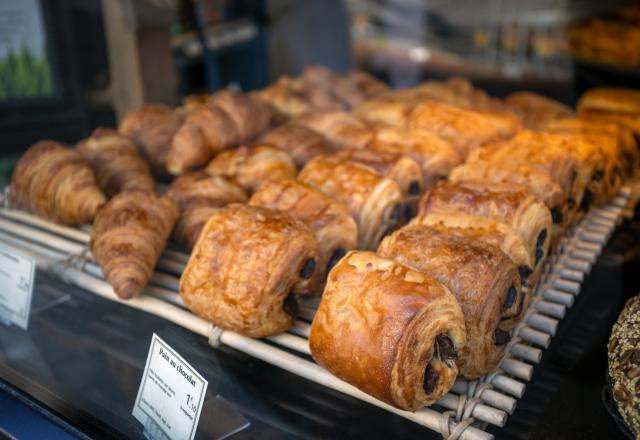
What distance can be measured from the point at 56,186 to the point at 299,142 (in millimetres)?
1002

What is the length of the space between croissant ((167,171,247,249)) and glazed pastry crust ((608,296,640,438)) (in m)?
1.39

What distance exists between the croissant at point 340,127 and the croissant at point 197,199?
668mm

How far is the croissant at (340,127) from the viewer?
9.11 ft

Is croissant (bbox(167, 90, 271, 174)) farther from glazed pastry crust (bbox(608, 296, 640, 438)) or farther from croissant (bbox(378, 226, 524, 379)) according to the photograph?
glazed pastry crust (bbox(608, 296, 640, 438))

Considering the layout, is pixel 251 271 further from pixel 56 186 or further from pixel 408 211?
pixel 56 186

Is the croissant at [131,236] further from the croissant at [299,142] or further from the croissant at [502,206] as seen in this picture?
the croissant at [502,206]

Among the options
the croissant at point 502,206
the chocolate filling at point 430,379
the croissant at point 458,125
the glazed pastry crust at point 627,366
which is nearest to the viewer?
the glazed pastry crust at point 627,366

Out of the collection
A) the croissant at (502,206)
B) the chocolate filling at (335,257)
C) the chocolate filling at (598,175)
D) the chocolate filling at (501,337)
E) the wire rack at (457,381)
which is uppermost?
the croissant at (502,206)

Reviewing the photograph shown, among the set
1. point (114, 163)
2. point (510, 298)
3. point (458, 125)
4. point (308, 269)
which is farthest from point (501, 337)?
point (114, 163)

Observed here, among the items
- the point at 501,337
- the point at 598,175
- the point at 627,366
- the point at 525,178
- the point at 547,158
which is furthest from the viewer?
the point at 598,175

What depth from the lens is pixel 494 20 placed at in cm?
463

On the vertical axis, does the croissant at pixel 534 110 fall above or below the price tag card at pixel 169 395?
above

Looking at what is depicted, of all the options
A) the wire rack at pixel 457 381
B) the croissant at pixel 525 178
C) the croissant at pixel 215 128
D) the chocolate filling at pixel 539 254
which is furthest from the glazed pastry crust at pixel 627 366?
the croissant at pixel 215 128

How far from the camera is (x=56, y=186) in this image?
2.35 m
